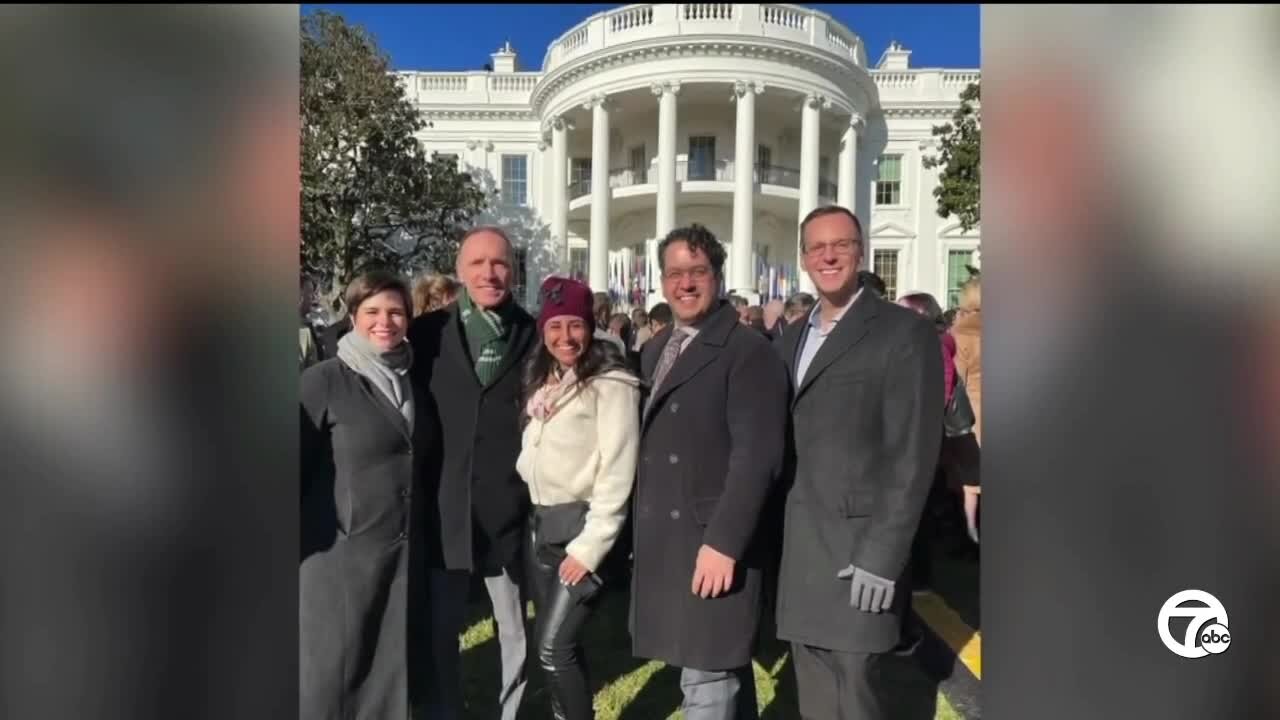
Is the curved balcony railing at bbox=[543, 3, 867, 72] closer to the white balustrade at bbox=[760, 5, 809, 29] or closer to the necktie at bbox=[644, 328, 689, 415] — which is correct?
the white balustrade at bbox=[760, 5, 809, 29]

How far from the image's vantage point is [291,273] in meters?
1.34

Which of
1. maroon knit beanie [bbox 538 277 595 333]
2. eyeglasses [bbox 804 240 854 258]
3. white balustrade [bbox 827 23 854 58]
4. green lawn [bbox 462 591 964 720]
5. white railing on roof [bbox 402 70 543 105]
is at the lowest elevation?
green lawn [bbox 462 591 964 720]

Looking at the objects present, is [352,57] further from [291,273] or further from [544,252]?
[544,252]

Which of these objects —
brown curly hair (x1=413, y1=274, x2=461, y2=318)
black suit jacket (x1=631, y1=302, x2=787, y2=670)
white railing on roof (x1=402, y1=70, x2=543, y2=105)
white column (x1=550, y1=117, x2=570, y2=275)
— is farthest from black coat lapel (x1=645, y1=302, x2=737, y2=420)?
white railing on roof (x1=402, y1=70, x2=543, y2=105)

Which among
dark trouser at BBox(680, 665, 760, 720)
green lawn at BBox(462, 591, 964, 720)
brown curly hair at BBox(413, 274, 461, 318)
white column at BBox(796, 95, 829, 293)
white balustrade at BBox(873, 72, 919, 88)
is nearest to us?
dark trouser at BBox(680, 665, 760, 720)

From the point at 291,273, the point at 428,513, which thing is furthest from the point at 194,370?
the point at 428,513

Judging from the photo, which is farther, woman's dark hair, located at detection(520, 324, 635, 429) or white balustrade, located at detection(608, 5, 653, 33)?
white balustrade, located at detection(608, 5, 653, 33)

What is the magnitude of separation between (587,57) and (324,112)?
19994 mm

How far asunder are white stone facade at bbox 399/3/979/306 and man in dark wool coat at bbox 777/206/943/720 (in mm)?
19897

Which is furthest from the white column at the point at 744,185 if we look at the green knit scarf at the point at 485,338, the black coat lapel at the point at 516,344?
the green knit scarf at the point at 485,338

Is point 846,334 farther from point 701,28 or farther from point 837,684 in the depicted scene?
point 701,28

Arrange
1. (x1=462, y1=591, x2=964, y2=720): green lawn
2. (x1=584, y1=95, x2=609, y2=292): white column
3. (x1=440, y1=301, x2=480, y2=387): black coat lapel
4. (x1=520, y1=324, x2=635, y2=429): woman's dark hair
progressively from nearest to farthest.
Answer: (x1=520, y1=324, x2=635, y2=429): woman's dark hair, (x1=440, y1=301, x2=480, y2=387): black coat lapel, (x1=462, y1=591, x2=964, y2=720): green lawn, (x1=584, y1=95, x2=609, y2=292): white column

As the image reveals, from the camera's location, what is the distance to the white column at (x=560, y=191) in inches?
961

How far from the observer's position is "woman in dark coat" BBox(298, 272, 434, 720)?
2.33 metres
